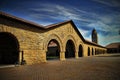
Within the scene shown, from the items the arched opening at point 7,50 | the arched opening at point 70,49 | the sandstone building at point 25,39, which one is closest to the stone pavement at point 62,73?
the sandstone building at point 25,39

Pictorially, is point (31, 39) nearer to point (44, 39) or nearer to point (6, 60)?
point (44, 39)

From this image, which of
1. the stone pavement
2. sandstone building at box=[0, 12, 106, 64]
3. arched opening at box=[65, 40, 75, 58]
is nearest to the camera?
the stone pavement

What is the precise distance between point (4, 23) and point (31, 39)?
3.47m

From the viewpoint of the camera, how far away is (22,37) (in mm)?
11938

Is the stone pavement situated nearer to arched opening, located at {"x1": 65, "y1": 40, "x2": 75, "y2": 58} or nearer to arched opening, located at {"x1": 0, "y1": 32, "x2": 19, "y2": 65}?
arched opening, located at {"x1": 0, "y1": 32, "x2": 19, "y2": 65}

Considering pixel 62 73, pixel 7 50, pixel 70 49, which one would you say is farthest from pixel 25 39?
pixel 70 49

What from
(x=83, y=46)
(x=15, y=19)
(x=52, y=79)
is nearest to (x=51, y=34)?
(x=15, y=19)

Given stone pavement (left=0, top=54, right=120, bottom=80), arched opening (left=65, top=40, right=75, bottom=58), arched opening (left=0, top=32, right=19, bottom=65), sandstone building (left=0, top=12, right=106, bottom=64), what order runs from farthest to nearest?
arched opening (left=65, top=40, right=75, bottom=58) → arched opening (left=0, top=32, right=19, bottom=65) → sandstone building (left=0, top=12, right=106, bottom=64) → stone pavement (left=0, top=54, right=120, bottom=80)

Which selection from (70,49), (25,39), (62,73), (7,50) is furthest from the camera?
(70,49)

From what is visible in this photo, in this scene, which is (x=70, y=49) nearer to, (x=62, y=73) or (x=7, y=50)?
(x=7, y=50)

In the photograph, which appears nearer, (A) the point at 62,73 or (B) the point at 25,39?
(A) the point at 62,73

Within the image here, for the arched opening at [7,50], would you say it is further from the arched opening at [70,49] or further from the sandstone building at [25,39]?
the arched opening at [70,49]

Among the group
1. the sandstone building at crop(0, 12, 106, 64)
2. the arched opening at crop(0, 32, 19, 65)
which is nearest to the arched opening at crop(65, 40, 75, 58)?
the sandstone building at crop(0, 12, 106, 64)

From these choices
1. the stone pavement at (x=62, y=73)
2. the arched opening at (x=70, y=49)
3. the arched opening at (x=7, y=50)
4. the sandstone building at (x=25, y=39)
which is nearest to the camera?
→ the stone pavement at (x=62, y=73)
